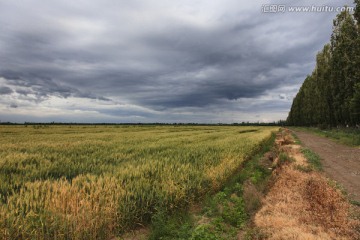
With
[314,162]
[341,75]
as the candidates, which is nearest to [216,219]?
[314,162]

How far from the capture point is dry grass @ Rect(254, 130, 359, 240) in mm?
5371

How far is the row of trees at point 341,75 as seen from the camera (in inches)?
Result: 1309

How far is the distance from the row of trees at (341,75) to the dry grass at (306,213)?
86.4 ft

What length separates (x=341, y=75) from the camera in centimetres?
4206

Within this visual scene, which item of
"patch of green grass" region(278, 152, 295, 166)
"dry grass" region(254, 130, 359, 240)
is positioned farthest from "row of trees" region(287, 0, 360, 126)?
"dry grass" region(254, 130, 359, 240)

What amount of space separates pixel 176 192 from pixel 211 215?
3.90 feet

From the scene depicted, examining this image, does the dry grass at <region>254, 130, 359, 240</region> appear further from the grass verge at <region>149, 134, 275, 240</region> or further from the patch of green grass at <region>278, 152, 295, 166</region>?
the patch of green grass at <region>278, 152, 295, 166</region>

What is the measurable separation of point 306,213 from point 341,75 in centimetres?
4418

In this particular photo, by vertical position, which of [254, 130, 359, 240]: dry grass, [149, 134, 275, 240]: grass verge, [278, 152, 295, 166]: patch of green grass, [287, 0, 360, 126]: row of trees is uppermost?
[287, 0, 360, 126]: row of trees

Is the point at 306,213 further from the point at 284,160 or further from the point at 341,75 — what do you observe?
the point at 341,75

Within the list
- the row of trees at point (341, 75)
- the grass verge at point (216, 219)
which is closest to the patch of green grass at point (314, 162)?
the grass verge at point (216, 219)

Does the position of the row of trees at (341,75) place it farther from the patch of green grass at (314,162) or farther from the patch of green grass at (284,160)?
the patch of green grass at (284,160)

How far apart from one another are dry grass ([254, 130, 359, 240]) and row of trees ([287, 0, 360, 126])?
26320mm

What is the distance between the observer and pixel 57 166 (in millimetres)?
9914
